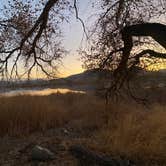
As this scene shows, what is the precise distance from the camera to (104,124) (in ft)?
60.1

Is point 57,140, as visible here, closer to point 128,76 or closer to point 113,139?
point 113,139

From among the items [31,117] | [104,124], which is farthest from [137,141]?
[31,117]

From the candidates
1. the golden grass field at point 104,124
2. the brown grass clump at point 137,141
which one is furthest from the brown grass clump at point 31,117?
the brown grass clump at point 137,141

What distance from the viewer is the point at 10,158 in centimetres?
1255

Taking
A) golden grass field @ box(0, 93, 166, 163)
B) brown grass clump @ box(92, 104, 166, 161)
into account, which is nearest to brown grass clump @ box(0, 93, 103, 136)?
golden grass field @ box(0, 93, 166, 163)

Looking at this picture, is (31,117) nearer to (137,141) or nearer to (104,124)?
(104,124)

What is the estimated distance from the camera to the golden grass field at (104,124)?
40.7 ft

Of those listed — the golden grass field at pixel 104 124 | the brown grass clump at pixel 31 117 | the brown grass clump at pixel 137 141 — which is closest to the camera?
the brown grass clump at pixel 137 141

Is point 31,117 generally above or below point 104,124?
above

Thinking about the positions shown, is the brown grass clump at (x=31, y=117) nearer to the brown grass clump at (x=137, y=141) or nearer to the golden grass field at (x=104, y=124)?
the golden grass field at (x=104, y=124)

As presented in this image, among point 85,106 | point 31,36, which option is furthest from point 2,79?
point 85,106

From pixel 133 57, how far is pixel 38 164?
3.69 metres

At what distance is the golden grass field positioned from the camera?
1241 cm

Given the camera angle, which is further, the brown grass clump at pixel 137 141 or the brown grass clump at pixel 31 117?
the brown grass clump at pixel 31 117
